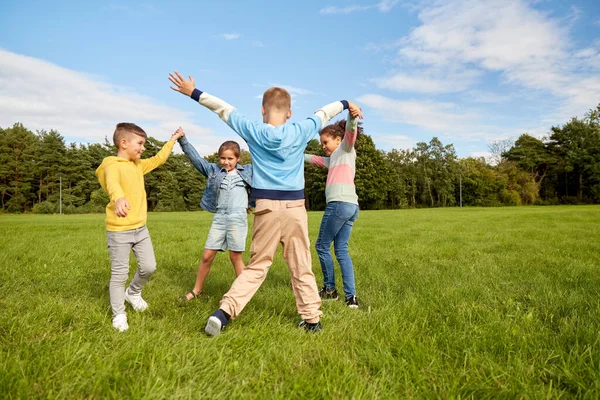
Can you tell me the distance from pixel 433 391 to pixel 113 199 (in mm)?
2793

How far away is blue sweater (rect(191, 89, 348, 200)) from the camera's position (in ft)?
10.2

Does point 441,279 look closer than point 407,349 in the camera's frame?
No

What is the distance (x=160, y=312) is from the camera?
12.0ft

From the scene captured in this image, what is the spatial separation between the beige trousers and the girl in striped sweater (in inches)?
40.1

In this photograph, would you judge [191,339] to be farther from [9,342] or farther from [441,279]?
[441,279]

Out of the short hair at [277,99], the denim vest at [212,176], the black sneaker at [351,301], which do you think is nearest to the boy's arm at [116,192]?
the denim vest at [212,176]

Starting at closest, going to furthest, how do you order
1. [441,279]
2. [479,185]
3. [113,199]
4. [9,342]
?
1. [9,342]
2. [113,199]
3. [441,279]
4. [479,185]

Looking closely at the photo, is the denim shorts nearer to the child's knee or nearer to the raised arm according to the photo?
the child's knee

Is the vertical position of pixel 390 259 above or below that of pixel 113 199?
below

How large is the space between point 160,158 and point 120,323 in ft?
5.57

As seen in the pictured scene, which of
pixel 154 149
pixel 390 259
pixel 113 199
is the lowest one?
pixel 390 259

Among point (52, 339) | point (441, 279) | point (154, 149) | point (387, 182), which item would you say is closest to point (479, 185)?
point (387, 182)

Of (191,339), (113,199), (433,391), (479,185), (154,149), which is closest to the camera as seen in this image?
(433,391)

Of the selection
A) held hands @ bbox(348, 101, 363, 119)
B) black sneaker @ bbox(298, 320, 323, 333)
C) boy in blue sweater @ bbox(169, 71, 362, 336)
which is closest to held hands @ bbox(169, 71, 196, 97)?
boy in blue sweater @ bbox(169, 71, 362, 336)
